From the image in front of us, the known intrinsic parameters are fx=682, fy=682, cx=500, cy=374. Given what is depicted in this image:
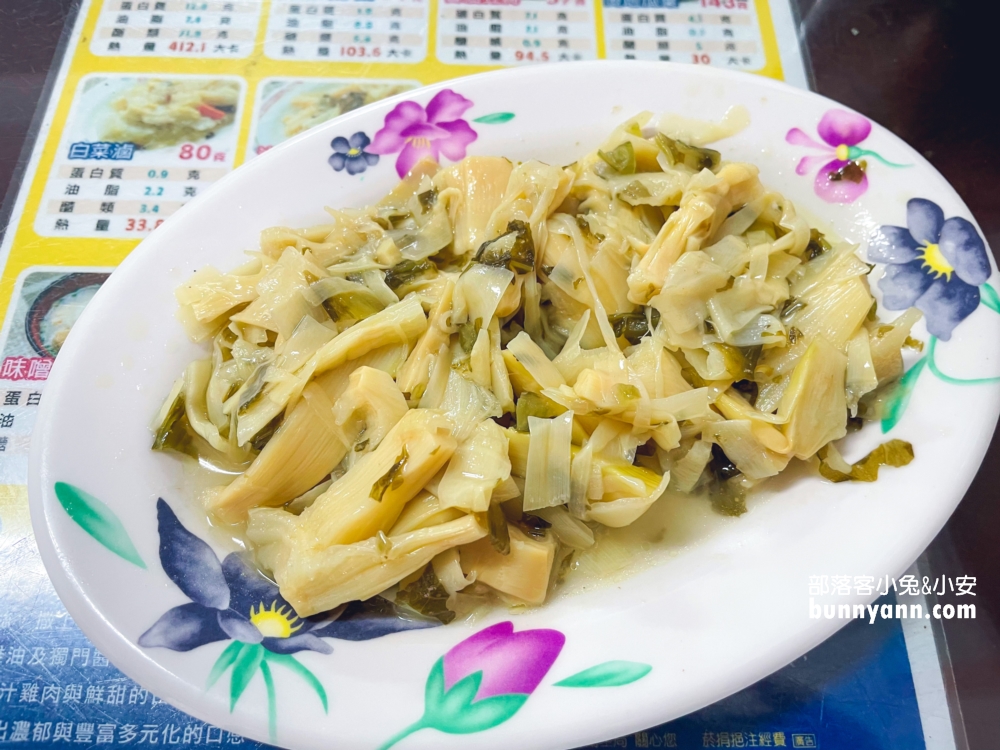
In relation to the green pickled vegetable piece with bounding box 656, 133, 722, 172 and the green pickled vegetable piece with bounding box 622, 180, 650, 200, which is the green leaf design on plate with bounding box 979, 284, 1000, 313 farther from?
the green pickled vegetable piece with bounding box 622, 180, 650, 200

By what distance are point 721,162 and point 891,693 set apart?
1646 mm

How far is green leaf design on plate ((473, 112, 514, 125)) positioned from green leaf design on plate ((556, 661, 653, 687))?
5.72ft

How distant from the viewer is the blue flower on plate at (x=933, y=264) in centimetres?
189

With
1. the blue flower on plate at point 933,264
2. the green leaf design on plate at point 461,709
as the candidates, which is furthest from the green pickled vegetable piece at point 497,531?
the blue flower on plate at point 933,264

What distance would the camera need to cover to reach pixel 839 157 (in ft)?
7.13

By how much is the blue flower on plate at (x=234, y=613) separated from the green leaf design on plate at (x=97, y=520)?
0.08 m

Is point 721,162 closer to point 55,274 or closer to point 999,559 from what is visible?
point 999,559

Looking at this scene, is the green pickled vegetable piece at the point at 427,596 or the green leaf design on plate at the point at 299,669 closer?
the green leaf design on plate at the point at 299,669

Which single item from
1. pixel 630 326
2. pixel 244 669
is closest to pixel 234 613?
pixel 244 669

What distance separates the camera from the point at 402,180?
91.8 inches

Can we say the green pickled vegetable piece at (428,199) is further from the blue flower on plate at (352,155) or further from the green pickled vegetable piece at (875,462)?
the green pickled vegetable piece at (875,462)

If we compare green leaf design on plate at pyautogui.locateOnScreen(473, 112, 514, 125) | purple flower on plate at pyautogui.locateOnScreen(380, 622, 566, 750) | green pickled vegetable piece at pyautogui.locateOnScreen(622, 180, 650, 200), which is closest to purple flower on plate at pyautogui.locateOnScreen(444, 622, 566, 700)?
purple flower on plate at pyautogui.locateOnScreen(380, 622, 566, 750)

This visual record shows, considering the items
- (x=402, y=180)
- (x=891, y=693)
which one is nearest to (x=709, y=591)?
(x=891, y=693)

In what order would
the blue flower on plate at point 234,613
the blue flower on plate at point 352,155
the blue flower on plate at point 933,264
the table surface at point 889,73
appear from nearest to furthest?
the blue flower on plate at point 234,613 < the blue flower on plate at point 933,264 < the blue flower on plate at point 352,155 < the table surface at point 889,73
